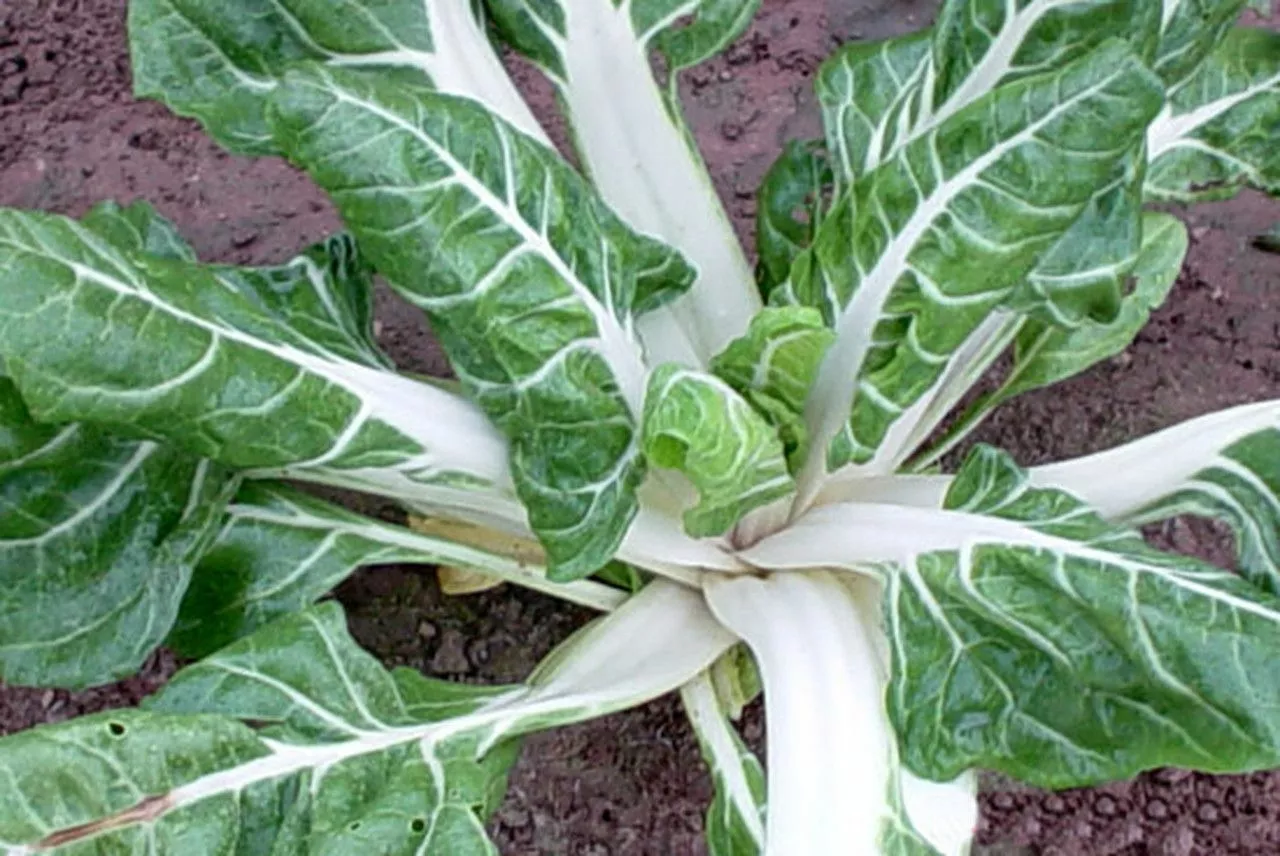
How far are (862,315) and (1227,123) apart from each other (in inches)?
16.7

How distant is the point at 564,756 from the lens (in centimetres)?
140

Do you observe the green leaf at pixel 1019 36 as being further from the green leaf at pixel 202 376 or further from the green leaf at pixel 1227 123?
the green leaf at pixel 202 376

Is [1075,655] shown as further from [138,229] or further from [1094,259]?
[138,229]

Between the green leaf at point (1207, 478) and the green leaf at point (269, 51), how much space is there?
482 mm

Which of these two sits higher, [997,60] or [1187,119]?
[997,60]

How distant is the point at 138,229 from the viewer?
4.15ft

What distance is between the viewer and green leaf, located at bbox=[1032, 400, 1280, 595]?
1.15 metres

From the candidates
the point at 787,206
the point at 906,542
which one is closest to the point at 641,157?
the point at 787,206

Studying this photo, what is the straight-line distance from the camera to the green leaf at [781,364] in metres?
1.06

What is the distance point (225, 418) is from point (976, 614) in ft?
1.57

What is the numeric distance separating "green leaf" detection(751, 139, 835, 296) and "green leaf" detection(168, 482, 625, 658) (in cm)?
33

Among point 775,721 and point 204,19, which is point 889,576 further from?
point 204,19

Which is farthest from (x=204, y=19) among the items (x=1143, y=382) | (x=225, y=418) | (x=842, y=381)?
(x=1143, y=382)

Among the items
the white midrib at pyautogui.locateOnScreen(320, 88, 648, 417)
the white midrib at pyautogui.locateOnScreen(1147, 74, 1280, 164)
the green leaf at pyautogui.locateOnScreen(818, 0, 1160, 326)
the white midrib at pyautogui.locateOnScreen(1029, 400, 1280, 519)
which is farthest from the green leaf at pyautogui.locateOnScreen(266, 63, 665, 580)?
the white midrib at pyautogui.locateOnScreen(1147, 74, 1280, 164)
